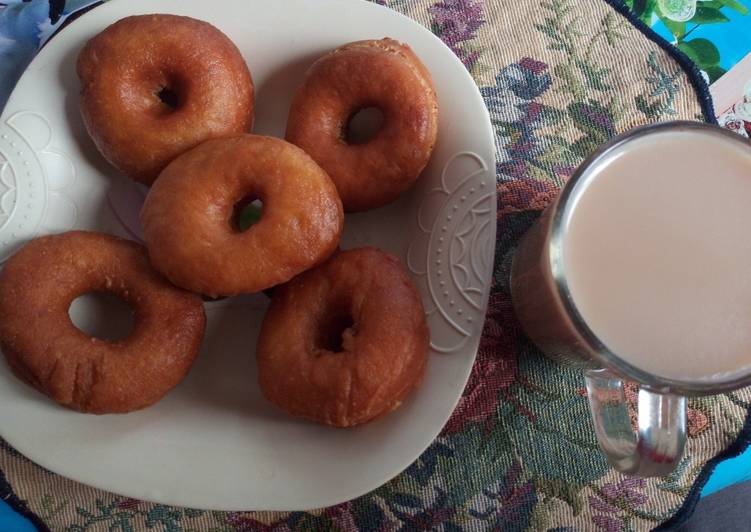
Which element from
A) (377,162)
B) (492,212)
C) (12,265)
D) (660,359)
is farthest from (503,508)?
(12,265)

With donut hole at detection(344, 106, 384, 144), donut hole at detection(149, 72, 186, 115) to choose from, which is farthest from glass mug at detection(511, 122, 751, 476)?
donut hole at detection(149, 72, 186, 115)

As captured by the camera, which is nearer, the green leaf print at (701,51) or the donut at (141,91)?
the donut at (141,91)

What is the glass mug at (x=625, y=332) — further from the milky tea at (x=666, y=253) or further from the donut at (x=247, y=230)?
the donut at (x=247, y=230)

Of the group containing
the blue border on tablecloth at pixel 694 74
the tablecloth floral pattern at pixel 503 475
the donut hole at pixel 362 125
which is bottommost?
the tablecloth floral pattern at pixel 503 475

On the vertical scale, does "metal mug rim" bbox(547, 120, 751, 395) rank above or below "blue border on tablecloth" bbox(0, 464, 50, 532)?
above

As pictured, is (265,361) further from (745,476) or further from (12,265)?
(745,476)

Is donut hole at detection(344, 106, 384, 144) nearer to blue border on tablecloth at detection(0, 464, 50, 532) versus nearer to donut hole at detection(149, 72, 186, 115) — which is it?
donut hole at detection(149, 72, 186, 115)

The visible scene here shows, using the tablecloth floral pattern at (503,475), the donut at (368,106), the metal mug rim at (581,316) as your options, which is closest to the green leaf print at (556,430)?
the tablecloth floral pattern at (503,475)
